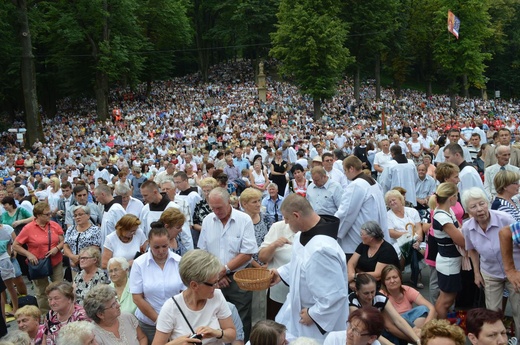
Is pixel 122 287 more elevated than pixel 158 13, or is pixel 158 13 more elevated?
pixel 158 13

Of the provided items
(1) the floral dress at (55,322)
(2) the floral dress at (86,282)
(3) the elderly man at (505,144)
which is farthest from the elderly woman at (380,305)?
(3) the elderly man at (505,144)

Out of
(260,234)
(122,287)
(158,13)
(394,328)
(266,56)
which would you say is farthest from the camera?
(266,56)

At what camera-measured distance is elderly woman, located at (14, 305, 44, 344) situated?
4.80 m

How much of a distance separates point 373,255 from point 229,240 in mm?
1573

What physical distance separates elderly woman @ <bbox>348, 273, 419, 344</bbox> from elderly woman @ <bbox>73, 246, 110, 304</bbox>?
259cm

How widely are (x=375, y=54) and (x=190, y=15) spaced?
24.3 m

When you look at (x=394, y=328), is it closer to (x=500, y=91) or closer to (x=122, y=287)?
(x=122, y=287)

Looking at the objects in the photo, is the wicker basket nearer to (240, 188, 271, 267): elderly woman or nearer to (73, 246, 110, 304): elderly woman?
(240, 188, 271, 267): elderly woman

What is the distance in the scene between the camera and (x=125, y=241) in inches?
228

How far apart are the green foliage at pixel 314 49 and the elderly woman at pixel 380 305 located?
3492 cm

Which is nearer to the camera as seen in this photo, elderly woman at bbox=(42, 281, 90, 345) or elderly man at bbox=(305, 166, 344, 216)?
elderly woman at bbox=(42, 281, 90, 345)

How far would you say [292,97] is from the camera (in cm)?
4475

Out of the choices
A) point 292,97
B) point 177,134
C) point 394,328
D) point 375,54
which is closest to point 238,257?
point 394,328

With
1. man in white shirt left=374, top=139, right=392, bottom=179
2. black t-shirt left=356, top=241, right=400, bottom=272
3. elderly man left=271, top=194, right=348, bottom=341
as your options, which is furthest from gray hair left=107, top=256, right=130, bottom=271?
man in white shirt left=374, top=139, right=392, bottom=179
